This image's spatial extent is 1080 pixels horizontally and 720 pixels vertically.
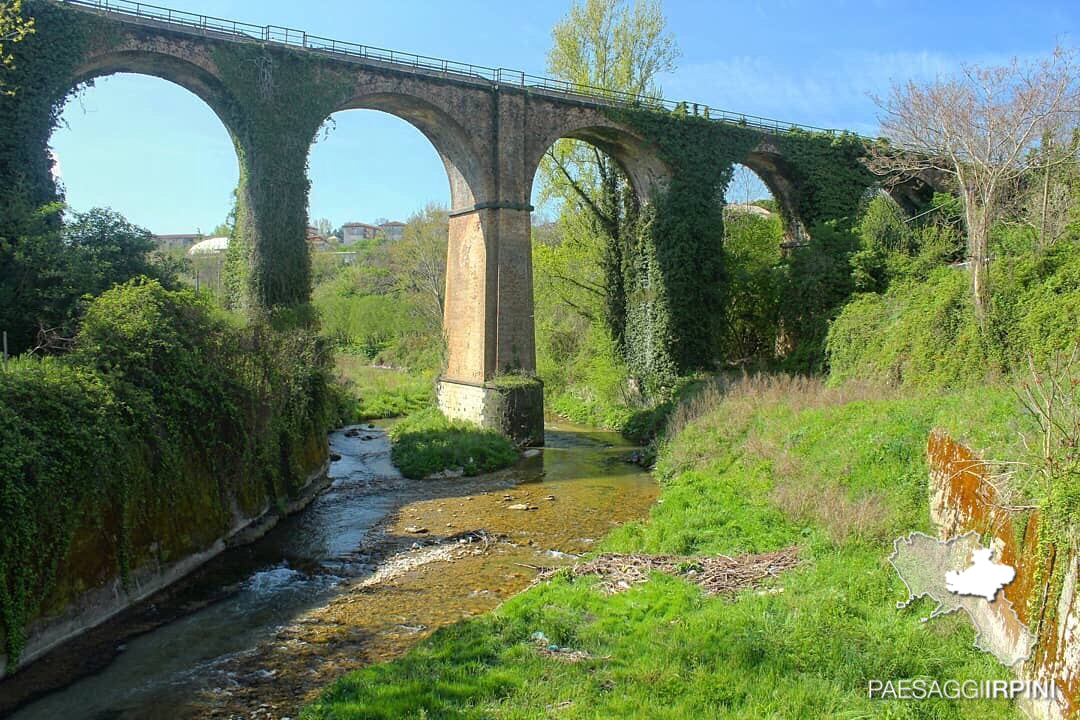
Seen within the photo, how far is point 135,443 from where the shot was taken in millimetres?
8477

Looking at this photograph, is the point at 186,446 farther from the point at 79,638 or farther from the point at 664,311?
the point at 664,311

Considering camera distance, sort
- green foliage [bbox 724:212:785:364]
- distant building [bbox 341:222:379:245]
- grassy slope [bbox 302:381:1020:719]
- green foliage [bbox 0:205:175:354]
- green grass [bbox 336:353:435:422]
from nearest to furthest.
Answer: grassy slope [bbox 302:381:1020:719] < green foliage [bbox 0:205:175:354] < green foliage [bbox 724:212:785:364] < green grass [bbox 336:353:435:422] < distant building [bbox 341:222:379:245]

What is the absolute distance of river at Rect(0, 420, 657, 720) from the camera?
6.22m

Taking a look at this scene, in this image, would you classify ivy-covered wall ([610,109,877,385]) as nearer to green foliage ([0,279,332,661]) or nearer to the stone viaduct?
the stone viaduct

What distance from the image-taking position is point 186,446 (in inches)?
382

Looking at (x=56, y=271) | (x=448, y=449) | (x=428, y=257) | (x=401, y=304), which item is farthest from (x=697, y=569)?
(x=401, y=304)

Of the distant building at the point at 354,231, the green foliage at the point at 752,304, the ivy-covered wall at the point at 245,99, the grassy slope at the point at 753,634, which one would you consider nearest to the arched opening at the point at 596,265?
the green foliage at the point at 752,304

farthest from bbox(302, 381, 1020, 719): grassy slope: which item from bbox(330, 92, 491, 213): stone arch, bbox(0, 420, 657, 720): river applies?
bbox(330, 92, 491, 213): stone arch

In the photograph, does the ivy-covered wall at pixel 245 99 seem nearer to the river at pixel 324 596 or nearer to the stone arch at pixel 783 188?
the river at pixel 324 596

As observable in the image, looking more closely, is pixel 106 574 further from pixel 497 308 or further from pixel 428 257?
pixel 428 257

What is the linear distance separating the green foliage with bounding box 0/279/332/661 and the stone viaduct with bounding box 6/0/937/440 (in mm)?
5330

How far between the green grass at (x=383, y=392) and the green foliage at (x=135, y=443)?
38.3ft

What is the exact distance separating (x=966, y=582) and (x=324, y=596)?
6565 mm

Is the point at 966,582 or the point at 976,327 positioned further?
the point at 976,327
